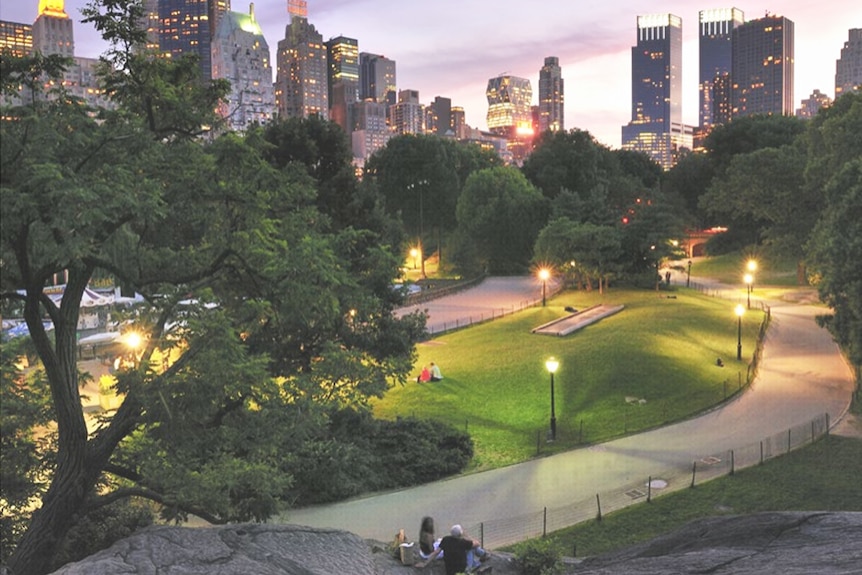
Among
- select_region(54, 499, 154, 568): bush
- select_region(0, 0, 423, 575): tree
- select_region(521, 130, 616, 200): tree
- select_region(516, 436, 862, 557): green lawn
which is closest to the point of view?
select_region(0, 0, 423, 575): tree

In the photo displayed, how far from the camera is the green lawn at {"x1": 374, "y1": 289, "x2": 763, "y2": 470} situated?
82.5 ft

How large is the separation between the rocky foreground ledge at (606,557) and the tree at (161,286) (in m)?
1.29

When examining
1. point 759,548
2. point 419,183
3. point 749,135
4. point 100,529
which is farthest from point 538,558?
point 749,135

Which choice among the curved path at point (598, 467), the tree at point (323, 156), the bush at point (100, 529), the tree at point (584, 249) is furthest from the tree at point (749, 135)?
the bush at point (100, 529)

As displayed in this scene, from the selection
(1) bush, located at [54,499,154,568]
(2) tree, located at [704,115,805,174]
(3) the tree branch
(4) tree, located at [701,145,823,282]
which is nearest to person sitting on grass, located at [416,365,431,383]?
(1) bush, located at [54,499,154,568]

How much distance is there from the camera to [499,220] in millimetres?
69125

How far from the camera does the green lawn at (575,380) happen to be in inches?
990

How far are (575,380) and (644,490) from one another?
11.6 m

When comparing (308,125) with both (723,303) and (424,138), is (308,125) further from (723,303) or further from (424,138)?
(424,138)

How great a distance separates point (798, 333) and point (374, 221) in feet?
90.7

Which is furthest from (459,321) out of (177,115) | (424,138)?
(424,138)

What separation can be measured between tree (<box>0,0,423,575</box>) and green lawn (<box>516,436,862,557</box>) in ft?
22.6

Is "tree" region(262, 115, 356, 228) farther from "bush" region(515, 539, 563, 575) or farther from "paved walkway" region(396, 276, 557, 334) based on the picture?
"bush" region(515, 539, 563, 575)

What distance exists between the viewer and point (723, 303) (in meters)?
50.5
